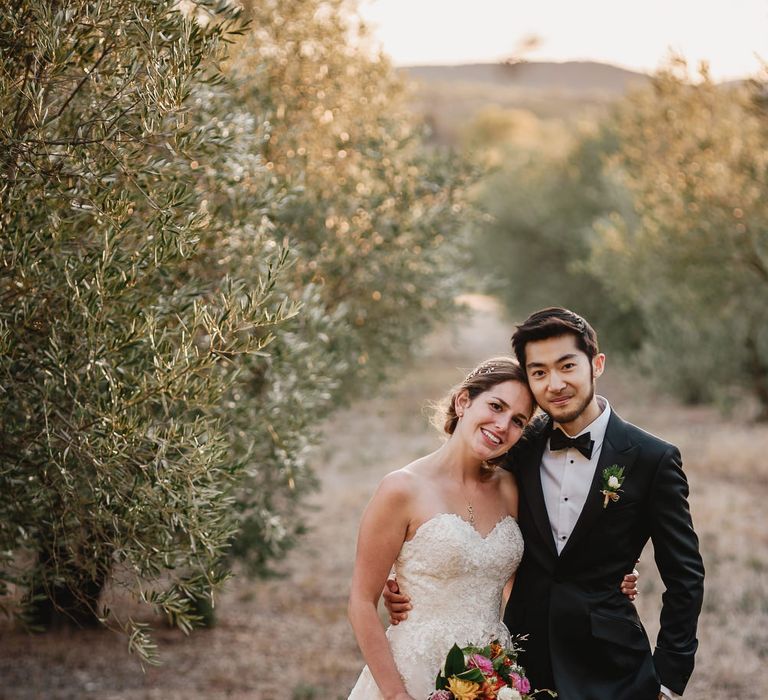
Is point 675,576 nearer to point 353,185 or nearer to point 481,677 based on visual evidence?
point 481,677

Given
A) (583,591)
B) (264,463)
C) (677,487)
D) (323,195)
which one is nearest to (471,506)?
(583,591)

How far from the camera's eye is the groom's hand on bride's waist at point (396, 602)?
165 inches

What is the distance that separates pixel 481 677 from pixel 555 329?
1.52 metres

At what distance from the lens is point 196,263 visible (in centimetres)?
597

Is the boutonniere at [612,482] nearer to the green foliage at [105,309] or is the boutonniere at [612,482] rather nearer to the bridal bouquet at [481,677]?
the bridal bouquet at [481,677]

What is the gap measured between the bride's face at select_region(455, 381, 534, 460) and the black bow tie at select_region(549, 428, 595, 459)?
16 cm

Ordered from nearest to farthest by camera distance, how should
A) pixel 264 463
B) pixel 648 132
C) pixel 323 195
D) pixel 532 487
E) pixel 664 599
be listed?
pixel 664 599
pixel 532 487
pixel 264 463
pixel 323 195
pixel 648 132

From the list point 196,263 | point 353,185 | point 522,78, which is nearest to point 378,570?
point 196,263

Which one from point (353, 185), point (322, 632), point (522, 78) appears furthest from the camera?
point (522, 78)

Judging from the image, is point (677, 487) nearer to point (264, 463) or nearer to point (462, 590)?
point (462, 590)

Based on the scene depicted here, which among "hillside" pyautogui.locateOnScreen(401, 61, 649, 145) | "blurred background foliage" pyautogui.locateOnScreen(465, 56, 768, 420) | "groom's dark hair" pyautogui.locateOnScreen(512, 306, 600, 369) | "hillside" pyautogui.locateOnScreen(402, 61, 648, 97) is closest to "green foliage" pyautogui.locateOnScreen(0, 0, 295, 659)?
"groom's dark hair" pyautogui.locateOnScreen(512, 306, 600, 369)

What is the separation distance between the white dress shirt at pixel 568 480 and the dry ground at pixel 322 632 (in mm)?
1806

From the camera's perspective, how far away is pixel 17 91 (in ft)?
13.8

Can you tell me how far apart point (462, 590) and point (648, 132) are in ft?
43.4
